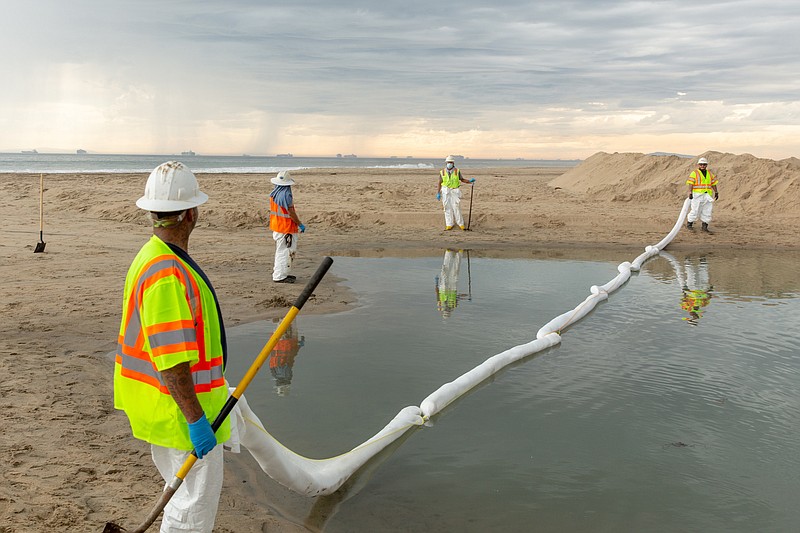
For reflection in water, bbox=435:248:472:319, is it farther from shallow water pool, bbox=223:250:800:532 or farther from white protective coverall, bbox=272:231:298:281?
white protective coverall, bbox=272:231:298:281

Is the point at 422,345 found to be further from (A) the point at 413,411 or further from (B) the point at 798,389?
(B) the point at 798,389

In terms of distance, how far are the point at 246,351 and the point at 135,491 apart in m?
3.07

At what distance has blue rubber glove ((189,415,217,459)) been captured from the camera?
2.73 m

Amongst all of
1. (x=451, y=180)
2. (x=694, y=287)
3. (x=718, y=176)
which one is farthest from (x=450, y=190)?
(x=718, y=176)

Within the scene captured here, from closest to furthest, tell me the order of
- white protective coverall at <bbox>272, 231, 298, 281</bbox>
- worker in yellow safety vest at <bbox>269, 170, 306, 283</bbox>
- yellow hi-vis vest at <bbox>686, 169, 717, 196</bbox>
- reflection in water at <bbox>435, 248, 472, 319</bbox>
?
reflection in water at <bbox>435, 248, 472, 319</bbox> < worker in yellow safety vest at <bbox>269, 170, 306, 283</bbox> < white protective coverall at <bbox>272, 231, 298, 281</bbox> < yellow hi-vis vest at <bbox>686, 169, 717, 196</bbox>

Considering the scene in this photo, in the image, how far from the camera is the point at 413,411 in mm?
5379

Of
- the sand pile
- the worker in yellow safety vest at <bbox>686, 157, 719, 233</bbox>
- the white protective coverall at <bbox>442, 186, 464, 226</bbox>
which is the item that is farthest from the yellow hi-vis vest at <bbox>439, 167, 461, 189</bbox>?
the sand pile

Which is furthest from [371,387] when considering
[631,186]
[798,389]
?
[631,186]

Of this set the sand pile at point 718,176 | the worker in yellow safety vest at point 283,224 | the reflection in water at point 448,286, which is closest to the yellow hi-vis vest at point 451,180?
the reflection in water at point 448,286

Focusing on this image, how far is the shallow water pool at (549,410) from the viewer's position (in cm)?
429

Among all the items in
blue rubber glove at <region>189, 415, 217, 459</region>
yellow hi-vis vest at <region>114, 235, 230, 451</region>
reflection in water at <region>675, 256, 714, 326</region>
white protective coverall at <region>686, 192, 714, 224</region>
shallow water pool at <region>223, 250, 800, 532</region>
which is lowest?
shallow water pool at <region>223, 250, 800, 532</region>

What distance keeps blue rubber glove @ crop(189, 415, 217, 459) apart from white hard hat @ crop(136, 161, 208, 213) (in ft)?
2.91

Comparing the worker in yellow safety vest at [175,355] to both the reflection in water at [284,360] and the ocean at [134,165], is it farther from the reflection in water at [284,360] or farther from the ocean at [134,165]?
the ocean at [134,165]

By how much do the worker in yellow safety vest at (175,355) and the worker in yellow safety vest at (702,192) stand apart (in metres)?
16.0
